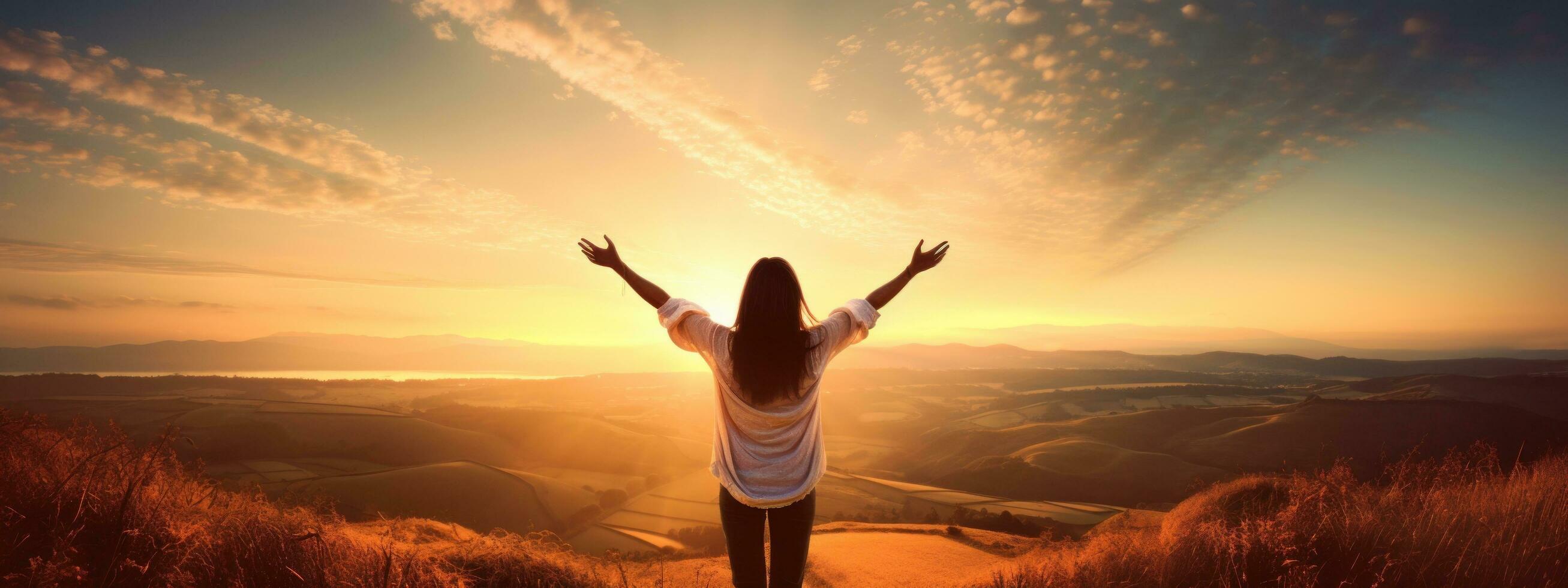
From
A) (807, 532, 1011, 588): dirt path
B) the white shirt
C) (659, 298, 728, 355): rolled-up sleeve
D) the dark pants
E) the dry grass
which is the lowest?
(807, 532, 1011, 588): dirt path

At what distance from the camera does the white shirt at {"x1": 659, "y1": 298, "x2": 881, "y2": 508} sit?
9.38 feet

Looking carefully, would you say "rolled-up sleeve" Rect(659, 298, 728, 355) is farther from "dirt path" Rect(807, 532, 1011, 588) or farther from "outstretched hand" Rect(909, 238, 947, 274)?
"dirt path" Rect(807, 532, 1011, 588)

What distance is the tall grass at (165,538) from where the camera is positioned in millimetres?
4477

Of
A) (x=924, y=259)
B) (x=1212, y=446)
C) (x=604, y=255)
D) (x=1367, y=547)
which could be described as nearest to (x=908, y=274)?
(x=924, y=259)

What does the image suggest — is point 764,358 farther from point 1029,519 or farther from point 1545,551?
point 1029,519

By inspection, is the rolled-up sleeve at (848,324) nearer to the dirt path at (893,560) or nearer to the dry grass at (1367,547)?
the dry grass at (1367,547)

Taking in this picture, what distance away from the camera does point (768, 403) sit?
284 cm

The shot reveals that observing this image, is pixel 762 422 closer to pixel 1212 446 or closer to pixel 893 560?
pixel 893 560

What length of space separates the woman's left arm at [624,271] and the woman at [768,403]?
118mm

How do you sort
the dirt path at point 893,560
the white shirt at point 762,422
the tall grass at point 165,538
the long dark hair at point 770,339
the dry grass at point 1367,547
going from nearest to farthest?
the long dark hair at point 770,339 < the white shirt at point 762,422 < the tall grass at point 165,538 < the dry grass at point 1367,547 < the dirt path at point 893,560

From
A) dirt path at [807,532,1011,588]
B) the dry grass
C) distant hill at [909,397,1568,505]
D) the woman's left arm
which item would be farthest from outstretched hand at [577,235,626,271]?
distant hill at [909,397,1568,505]

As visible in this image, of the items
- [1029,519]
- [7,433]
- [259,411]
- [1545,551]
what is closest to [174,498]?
[7,433]

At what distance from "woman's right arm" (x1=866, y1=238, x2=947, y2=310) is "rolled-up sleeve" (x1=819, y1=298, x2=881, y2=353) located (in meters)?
0.12

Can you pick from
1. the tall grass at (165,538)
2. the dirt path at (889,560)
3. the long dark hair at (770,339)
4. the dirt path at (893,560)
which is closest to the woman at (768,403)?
the long dark hair at (770,339)
